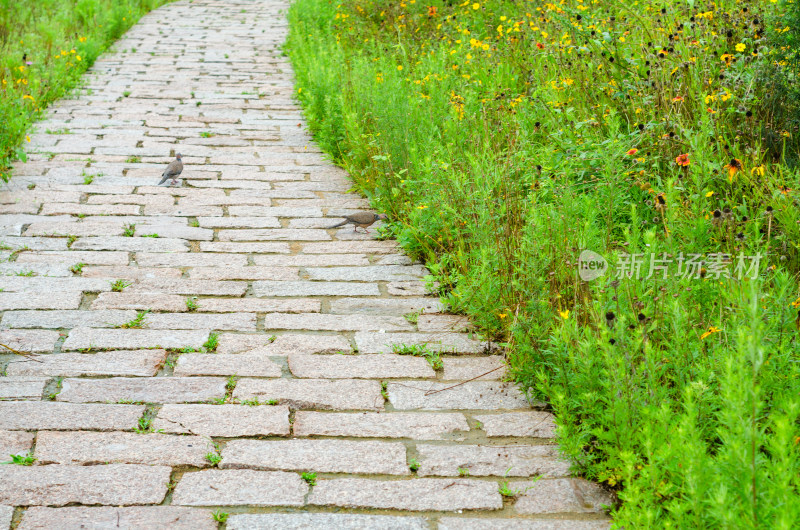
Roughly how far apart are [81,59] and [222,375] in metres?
7.24

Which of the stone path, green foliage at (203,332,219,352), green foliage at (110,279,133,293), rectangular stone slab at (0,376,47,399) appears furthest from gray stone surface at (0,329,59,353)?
green foliage at (203,332,219,352)

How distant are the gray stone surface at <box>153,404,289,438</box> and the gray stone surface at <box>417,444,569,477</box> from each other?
1.79 ft

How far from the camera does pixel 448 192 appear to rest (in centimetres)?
421

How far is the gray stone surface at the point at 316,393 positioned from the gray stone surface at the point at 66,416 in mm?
426

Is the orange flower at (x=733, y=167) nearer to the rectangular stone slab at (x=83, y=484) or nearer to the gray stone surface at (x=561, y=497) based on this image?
the gray stone surface at (x=561, y=497)

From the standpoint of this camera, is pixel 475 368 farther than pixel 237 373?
Yes

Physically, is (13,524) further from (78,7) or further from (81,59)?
(78,7)

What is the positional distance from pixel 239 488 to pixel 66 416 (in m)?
0.82

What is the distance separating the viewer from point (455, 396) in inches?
121

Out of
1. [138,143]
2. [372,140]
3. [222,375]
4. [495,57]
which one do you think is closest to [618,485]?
[222,375]

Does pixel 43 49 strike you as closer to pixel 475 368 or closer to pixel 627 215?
pixel 627 215

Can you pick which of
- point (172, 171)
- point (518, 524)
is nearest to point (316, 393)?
point (518, 524)

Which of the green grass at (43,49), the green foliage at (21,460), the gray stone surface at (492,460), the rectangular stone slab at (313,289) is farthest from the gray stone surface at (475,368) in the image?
the green grass at (43,49)

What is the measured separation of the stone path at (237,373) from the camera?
2.43 meters
